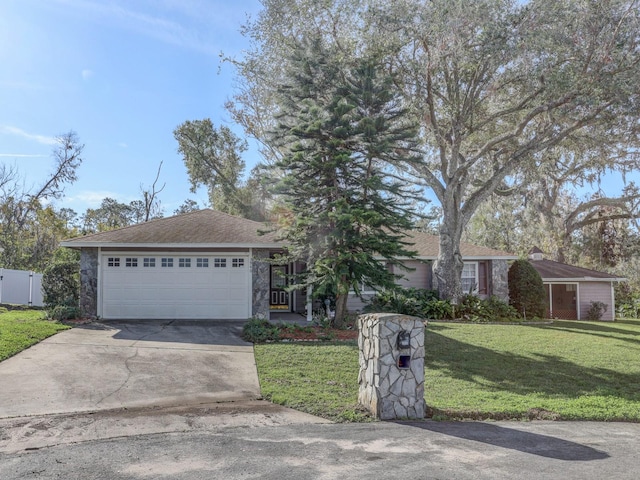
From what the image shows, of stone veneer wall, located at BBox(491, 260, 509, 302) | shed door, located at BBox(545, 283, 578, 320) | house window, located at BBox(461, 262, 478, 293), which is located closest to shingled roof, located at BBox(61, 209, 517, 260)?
house window, located at BBox(461, 262, 478, 293)

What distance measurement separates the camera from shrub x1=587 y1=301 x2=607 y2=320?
71.9 feet

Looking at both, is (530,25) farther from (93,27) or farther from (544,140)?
(93,27)

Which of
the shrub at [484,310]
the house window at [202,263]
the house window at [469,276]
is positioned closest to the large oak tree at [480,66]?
the shrub at [484,310]

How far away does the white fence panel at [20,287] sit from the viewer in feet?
60.3

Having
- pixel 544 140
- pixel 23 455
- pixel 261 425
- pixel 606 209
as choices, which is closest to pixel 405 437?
pixel 261 425

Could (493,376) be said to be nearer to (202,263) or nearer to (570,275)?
(202,263)

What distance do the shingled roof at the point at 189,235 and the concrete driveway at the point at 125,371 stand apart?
2918 millimetres

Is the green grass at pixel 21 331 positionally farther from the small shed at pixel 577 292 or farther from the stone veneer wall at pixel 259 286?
the small shed at pixel 577 292

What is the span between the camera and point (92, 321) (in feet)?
45.6

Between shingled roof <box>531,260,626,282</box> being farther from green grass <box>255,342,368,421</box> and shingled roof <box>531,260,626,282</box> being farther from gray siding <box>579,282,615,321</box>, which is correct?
green grass <box>255,342,368,421</box>

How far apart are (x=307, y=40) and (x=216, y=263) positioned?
7.88m

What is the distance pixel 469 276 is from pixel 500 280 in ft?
3.79

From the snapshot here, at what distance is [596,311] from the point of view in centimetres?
2189

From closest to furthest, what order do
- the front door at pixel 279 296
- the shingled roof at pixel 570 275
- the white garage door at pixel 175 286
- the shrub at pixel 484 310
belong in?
the white garage door at pixel 175 286, the shrub at pixel 484 310, the front door at pixel 279 296, the shingled roof at pixel 570 275
